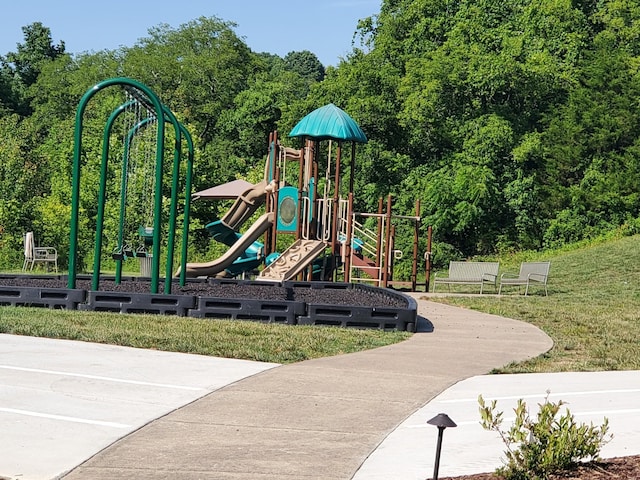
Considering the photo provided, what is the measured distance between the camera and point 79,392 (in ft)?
28.4

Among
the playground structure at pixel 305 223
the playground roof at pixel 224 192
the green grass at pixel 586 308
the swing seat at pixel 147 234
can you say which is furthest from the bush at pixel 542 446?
the playground roof at pixel 224 192

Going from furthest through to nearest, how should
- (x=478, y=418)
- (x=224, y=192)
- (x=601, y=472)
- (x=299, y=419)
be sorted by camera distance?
(x=224, y=192)
(x=478, y=418)
(x=299, y=419)
(x=601, y=472)

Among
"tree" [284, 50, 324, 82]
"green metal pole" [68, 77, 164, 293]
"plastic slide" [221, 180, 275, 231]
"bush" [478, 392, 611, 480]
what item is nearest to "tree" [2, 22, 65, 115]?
"tree" [284, 50, 324, 82]

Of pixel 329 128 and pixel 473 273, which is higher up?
pixel 329 128

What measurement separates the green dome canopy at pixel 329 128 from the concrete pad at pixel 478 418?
14.4 m

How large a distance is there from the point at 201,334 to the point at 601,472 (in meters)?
7.53

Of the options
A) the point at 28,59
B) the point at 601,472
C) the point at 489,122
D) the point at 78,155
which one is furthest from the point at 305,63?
the point at 601,472

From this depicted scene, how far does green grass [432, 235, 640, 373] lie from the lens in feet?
39.2

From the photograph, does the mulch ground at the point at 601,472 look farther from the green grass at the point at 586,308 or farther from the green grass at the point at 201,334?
the green grass at the point at 201,334

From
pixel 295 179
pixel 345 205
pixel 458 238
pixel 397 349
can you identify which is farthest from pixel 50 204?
pixel 397 349

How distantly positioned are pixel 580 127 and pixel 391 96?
8.32 m

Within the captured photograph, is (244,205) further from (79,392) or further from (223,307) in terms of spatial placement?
(79,392)

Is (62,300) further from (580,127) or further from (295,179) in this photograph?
(580,127)

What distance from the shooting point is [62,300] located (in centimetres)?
1567
